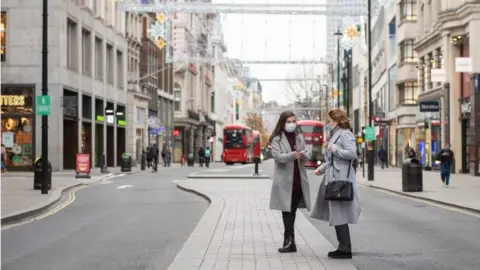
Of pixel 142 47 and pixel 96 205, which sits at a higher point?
pixel 142 47

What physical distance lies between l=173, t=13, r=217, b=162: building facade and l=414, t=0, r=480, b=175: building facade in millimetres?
37768

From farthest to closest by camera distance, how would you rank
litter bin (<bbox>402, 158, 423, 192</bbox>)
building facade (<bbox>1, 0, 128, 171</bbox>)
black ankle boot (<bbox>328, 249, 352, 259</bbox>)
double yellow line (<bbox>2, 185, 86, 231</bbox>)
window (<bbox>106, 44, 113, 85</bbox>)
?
window (<bbox>106, 44, 113, 85</bbox>), building facade (<bbox>1, 0, 128, 171</bbox>), litter bin (<bbox>402, 158, 423, 192</bbox>), double yellow line (<bbox>2, 185, 86, 231</bbox>), black ankle boot (<bbox>328, 249, 352, 259</bbox>)

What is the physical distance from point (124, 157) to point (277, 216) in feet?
112

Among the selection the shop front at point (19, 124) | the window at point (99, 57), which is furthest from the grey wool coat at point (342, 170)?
the window at point (99, 57)

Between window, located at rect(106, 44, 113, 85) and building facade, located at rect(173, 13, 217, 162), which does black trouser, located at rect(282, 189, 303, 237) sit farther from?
building facade, located at rect(173, 13, 217, 162)

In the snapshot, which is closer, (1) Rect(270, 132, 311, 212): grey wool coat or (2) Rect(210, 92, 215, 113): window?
(1) Rect(270, 132, 311, 212): grey wool coat

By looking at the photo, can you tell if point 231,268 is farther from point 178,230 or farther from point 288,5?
point 288,5

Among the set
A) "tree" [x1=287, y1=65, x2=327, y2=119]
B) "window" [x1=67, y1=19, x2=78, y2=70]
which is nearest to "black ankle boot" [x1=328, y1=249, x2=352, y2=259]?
"window" [x1=67, y1=19, x2=78, y2=70]

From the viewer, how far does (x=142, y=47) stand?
76.2 meters

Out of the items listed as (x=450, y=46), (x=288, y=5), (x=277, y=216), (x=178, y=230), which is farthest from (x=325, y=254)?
(x=450, y=46)

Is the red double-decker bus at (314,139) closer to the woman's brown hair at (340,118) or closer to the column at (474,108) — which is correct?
the column at (474,108)

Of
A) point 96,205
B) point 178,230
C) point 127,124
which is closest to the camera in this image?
point 178,230

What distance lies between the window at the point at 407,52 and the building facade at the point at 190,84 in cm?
2785

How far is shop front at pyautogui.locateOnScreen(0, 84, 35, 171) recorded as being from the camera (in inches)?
1833
